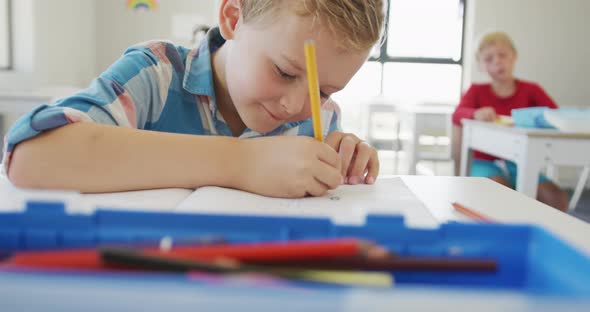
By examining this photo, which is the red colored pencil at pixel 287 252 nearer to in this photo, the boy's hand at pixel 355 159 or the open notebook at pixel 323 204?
the open notebook at pixel 323 204

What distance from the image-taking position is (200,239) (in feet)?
0.74

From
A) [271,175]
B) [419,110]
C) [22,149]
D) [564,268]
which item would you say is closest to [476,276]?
[564,268]

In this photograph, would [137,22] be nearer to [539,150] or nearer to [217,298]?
[539,150]

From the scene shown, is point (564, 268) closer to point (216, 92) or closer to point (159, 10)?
point (216, 92)

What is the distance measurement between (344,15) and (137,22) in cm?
368

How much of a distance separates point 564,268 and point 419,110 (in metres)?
3.29

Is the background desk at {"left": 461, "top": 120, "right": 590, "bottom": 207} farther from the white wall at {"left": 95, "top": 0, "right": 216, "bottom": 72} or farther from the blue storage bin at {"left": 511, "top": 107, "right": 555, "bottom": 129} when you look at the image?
the white wall at {"left": 95, "top": 0, "right": 216, "bottom": 72}

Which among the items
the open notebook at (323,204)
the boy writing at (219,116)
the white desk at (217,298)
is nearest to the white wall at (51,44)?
the boy writing at (219,116)

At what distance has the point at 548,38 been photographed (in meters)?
4.17

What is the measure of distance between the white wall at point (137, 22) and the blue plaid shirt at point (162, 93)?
330 cm

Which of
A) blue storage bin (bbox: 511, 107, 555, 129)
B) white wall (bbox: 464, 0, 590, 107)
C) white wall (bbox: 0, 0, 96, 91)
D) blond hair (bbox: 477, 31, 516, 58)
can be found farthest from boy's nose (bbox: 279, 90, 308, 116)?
white wall (bbox: 464, 0, 590, 107)

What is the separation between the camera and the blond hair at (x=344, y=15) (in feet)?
2.09

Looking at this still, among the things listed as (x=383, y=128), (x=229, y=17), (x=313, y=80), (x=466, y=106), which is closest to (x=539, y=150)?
(x=466, y=106)

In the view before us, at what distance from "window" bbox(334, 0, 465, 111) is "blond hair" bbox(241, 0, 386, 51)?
4.09 m
